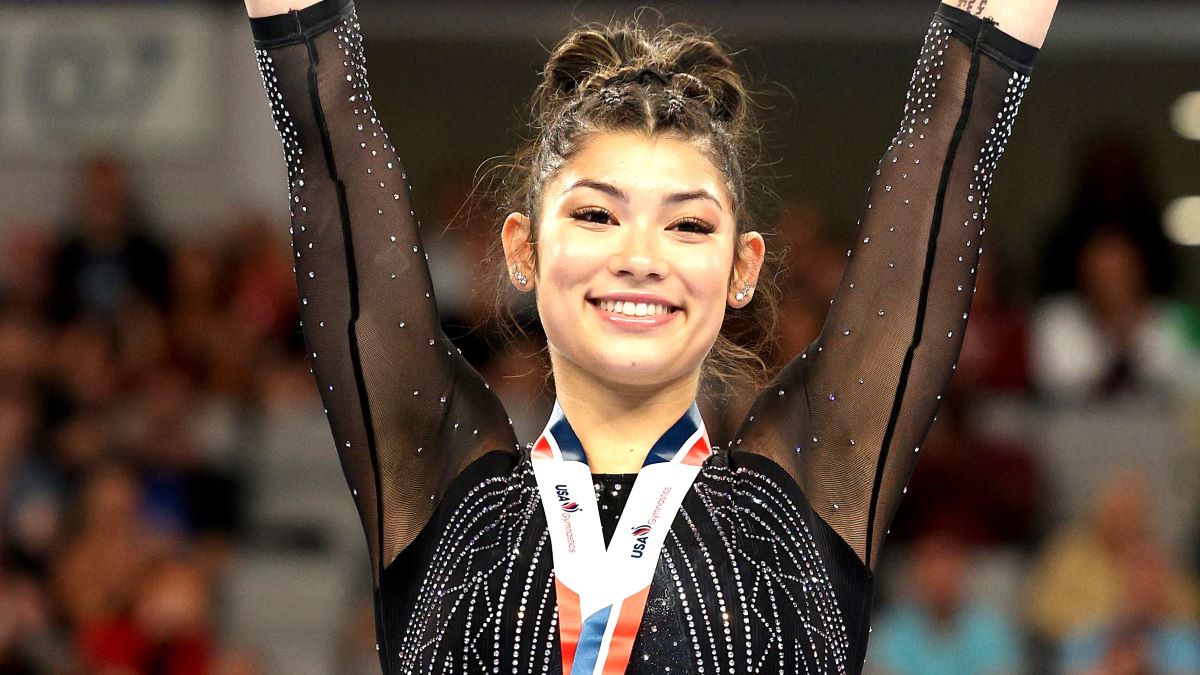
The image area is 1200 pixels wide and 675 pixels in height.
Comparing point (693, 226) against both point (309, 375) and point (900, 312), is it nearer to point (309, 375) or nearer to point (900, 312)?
point (900, 312)

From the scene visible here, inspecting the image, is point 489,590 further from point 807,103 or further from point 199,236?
point 807,103

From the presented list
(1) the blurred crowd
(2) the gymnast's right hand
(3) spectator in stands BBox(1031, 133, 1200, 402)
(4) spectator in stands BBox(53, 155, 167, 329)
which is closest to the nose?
(2) the gymnast's right hand

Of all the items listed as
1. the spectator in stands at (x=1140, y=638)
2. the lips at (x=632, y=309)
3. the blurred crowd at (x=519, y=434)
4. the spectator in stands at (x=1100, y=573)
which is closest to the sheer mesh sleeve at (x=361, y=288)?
the lips at (x=632, y=309)

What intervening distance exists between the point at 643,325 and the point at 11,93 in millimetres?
6101

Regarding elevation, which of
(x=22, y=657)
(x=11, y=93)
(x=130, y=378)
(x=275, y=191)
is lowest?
(x=22, y=657)

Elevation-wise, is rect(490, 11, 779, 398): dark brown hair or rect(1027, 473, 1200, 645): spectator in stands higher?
rect(490, 11, 779, 398): dark brown hair

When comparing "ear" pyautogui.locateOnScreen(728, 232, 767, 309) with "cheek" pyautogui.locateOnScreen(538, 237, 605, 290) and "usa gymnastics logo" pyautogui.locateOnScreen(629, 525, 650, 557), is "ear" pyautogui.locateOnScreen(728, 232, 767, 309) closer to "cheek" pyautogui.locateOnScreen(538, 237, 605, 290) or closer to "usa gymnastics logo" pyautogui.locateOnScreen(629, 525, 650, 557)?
"cheek" pyautogui.locateOnScreen(538, 237, 605, 290)

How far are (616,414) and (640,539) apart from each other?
0.64 feet

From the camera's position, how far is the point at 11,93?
740 cm

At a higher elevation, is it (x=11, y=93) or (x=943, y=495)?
(x=11, y=93)

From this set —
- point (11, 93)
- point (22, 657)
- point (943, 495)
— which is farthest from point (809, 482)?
point (11, 93)

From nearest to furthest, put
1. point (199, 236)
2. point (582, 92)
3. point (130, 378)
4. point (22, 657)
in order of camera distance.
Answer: point (582, 92) → point (22, 657) → point (130, 378) → point (199, 236)

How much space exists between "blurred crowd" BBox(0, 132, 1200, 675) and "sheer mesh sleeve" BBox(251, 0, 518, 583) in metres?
2.96

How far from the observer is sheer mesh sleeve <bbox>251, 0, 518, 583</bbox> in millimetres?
2055
